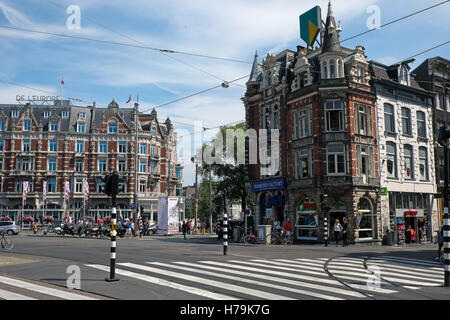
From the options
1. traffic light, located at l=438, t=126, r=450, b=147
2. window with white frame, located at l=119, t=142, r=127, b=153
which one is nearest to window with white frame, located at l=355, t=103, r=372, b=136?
traffic light, located at l=438, t=126, r=450, b=147

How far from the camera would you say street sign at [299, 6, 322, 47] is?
3077 cm

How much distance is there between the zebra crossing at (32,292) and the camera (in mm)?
7225

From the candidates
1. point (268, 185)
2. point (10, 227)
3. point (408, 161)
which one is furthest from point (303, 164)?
point (10, 227)

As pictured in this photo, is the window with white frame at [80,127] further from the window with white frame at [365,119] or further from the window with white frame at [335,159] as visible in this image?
the window with white frame at [365,119]

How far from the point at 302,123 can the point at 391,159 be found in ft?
24.1

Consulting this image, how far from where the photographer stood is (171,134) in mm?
68812

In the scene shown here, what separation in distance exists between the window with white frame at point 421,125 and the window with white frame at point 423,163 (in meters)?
1.16

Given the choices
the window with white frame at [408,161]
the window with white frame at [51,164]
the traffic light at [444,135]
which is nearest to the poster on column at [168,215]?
the window with white frame at [408,161]

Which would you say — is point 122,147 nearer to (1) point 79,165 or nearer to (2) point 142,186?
(2) point 142,186

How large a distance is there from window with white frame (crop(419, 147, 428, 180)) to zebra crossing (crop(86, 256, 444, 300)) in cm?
2084

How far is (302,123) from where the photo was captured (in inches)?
1163

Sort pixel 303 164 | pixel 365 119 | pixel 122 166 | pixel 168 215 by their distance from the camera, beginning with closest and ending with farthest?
pixel 365 119
pixel 303 164
pixel 168 215
pixel 122 166
